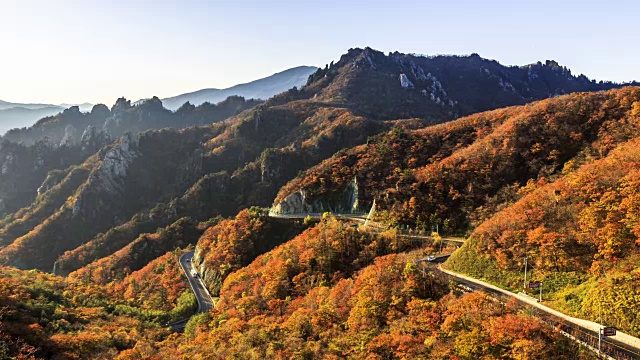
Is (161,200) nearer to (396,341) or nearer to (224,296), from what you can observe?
(224,296)

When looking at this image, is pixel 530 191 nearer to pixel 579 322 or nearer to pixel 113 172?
pixel 579 322

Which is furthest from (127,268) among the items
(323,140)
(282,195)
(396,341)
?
(396,341)

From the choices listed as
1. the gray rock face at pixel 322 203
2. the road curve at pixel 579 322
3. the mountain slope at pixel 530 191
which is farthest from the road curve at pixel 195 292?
the road curve at pixel 579 322

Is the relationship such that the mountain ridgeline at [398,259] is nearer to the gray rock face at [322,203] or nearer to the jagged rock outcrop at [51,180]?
the gray rock face at [322,203]

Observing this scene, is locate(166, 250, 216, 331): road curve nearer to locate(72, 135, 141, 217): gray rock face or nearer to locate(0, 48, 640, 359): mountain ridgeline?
locate(0, 48, 640, 359): mountain ridgeline

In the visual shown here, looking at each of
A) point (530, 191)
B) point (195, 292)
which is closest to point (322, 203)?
point (195, 292)

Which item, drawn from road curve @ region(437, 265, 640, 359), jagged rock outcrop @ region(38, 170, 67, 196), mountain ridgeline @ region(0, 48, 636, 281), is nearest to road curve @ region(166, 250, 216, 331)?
mountain ridgeline @ region(0, 48, 636, 281)
